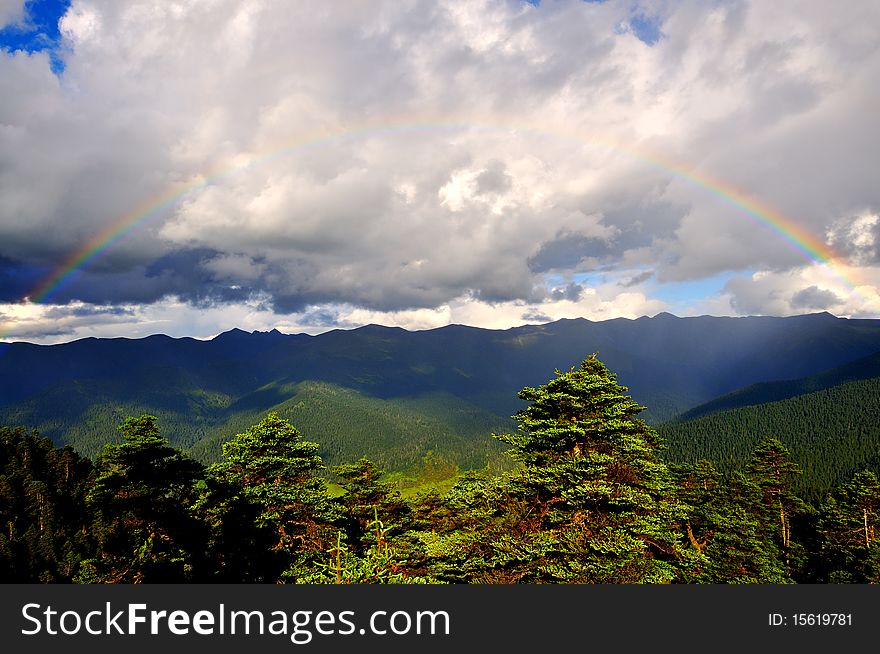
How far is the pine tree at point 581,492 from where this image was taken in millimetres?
18516

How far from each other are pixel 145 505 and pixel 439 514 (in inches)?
877

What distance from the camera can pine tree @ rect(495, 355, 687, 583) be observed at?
60.7 ft

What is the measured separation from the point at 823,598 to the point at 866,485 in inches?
1723

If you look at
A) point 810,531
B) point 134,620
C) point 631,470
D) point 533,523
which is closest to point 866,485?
point 810,531

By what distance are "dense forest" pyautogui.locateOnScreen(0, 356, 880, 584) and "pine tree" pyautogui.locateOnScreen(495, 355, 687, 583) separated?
3.3 inches

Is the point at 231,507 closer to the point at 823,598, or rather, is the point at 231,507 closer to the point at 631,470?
the point at 631,470

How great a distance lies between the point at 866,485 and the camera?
1726 inches

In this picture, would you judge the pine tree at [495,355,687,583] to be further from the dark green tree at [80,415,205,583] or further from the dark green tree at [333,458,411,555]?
the dark green tree at [333,458,411,555]

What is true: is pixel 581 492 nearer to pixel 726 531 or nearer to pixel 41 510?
pixel 726 531

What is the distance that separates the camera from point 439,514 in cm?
4069

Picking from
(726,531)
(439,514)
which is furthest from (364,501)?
(726,531)

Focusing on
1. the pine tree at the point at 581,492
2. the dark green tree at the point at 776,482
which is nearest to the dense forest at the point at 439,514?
the pine tree at the point at 581,492

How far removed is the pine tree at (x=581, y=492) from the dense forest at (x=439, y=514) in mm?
83

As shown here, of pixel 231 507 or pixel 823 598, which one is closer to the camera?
pixel 823 598
